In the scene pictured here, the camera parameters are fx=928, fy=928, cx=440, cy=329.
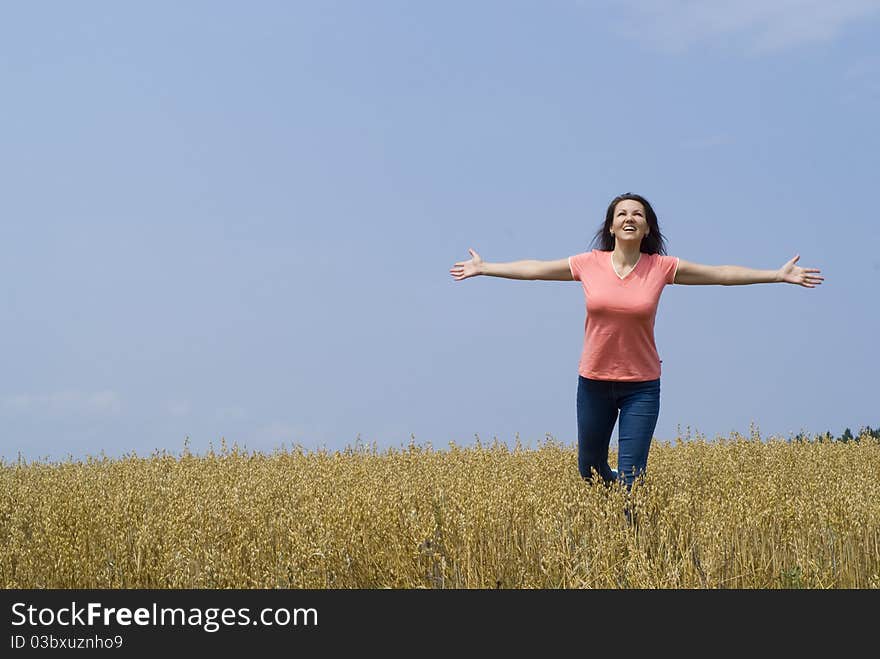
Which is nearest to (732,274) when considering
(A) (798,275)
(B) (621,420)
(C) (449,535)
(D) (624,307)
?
(A) (798,275)

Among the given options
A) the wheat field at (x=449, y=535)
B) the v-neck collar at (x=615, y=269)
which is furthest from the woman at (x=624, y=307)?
the wheat field at (x=449, y=535)

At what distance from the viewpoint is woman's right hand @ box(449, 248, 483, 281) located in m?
6.14

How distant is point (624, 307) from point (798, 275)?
45.7 inches

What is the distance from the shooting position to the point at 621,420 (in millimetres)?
5836

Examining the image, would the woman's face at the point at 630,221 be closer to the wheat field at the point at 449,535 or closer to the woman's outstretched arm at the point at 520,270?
the woman's outstretched arm at the point at 520,270

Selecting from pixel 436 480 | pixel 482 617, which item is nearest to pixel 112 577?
pixel 482 617

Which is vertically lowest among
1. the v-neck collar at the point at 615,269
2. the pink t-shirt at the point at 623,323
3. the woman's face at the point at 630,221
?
the pink t-shirt at the point at 623,323

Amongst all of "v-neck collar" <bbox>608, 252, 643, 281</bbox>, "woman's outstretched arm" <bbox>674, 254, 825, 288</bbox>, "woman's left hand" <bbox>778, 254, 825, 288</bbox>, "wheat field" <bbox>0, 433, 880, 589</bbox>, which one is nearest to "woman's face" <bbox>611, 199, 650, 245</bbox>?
"v-neck collar" <bbox>608, 252, 643, 281</bbox>

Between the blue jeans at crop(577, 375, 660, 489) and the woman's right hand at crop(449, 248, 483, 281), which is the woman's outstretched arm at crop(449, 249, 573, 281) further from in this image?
the blue jeans at crop(577, 375, 660, 489)

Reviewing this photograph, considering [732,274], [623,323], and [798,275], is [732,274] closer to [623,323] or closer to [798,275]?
[798,275]

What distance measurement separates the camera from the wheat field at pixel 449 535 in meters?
4.35

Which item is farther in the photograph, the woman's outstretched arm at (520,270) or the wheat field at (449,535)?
the woman's outstretched arm at (520,270)

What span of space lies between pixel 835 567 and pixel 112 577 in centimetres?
361

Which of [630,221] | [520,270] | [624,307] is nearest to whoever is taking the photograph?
[624,307]
